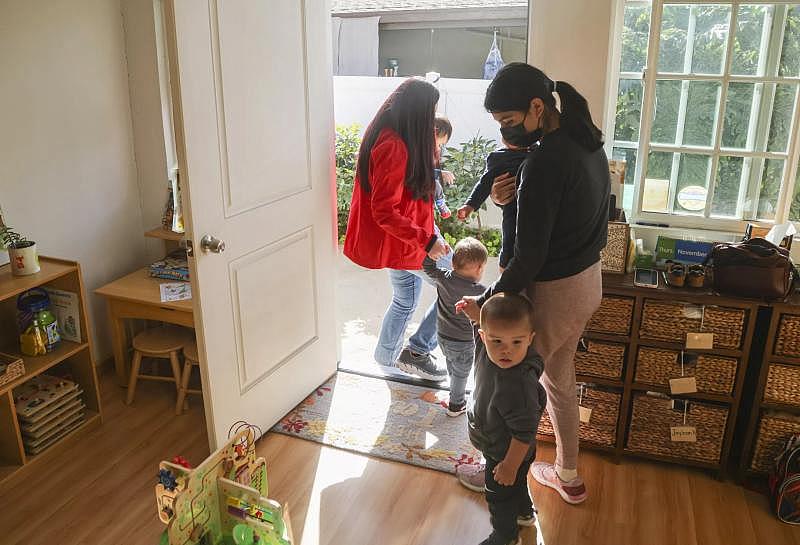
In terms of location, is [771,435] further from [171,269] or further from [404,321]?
[171,269]

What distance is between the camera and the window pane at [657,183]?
2.92 m

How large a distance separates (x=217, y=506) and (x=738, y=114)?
246 cm

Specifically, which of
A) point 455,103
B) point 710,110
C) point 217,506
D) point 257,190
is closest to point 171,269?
point 257,190

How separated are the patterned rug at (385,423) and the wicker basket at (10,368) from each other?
3.32ft

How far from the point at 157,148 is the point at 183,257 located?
546 millimetres

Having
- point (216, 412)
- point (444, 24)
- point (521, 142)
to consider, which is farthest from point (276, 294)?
point (444, 24)

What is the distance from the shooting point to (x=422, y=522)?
7.74 feet

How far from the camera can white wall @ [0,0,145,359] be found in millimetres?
2783

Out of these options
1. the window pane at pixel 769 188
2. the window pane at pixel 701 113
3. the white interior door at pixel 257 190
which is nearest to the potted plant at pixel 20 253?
the white interior door at pixel 257 190

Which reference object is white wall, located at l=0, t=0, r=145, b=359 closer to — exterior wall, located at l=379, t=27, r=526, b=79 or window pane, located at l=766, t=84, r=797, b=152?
window pane, located at l=766, t=84, r=797, b=152

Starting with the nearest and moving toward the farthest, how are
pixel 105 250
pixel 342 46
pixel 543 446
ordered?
1. pixel 543 446
2. pixel 105 250
3. pixel 342 46

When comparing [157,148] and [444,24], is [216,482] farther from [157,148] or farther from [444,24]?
[444,24]

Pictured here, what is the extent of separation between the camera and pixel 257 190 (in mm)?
2566

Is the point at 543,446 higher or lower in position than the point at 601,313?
lower
